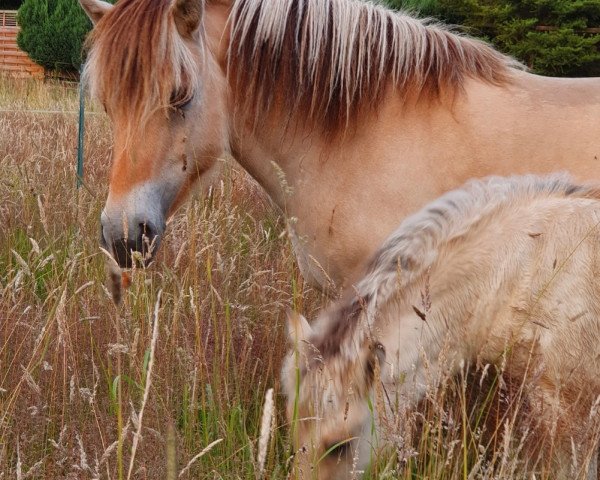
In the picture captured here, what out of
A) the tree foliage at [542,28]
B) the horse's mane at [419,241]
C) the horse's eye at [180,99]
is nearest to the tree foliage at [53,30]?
the tree foliage at [542,28]

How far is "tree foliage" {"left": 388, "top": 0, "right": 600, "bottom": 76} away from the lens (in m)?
16.8

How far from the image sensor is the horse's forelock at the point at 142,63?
8.88 feet

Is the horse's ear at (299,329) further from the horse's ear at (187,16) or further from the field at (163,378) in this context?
the horse's ear at (187,16)

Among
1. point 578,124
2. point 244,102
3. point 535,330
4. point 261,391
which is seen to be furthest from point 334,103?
point 535,330

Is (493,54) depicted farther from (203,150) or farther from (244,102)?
(203,150)

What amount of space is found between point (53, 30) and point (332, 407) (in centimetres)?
1679

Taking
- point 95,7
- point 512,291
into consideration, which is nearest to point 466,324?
point 512,291

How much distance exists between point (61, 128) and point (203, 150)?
12.7 ft

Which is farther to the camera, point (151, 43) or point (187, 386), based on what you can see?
point (151, 43)

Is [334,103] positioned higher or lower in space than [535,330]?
higher

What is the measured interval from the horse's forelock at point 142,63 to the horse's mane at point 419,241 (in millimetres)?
1131

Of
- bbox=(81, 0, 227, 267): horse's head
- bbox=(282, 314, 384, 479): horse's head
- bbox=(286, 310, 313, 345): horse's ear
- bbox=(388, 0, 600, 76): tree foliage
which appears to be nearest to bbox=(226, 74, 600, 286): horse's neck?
bbox=(81, 0, 227, 267): horse's head

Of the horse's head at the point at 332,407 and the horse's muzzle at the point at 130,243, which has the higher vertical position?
the horse's head at the point at 332,407

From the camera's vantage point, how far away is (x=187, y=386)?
236 centimetres
